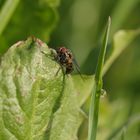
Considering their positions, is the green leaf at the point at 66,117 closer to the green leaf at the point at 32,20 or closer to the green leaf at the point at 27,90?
the green leaf at the point at 27,90

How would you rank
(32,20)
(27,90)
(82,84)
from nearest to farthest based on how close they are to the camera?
(27,90) < (82,84) < (32,20)

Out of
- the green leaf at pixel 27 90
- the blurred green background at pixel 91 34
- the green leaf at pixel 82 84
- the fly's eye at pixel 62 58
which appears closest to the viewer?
the green leaf at pixel 27 90

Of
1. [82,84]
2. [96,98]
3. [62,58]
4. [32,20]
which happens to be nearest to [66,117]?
[96,98]

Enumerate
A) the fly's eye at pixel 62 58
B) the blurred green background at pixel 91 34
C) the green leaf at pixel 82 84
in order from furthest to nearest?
the blurred green background at pixel 91 34 < the green leaf at pixel 82 84 < the fly's eye at pixel 62 58

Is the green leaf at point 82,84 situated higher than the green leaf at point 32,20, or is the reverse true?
the green leaf at point 32,20

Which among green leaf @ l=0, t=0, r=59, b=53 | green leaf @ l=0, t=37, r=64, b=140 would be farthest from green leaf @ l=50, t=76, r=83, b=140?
green leaf @ l=0, t=0, r=59, b=53

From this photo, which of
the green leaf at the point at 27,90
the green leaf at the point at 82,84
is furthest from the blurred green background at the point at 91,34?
the green leaf at the point at 27,90

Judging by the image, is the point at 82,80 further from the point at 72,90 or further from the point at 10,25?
the point at 10,25

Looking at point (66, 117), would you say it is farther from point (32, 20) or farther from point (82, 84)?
point (32, 20)
